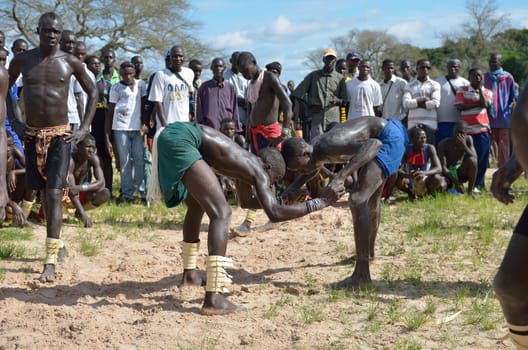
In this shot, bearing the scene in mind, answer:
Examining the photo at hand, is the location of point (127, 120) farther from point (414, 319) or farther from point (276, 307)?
point (414, 319)

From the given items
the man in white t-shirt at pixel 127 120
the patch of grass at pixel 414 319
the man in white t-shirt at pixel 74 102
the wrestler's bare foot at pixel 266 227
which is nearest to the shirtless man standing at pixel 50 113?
the wrestler's bare foot at pixel 266 227

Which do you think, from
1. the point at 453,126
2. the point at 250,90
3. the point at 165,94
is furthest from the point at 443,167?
the point at 165,94

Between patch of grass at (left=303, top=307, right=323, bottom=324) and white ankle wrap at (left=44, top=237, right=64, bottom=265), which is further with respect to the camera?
white ankle wrap at (left=44, top=237, right=64, bottom=265)

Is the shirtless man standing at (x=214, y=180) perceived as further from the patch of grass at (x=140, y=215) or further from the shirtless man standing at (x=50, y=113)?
the patch of grass at (x=140, y=215)

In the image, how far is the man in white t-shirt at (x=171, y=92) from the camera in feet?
29.4

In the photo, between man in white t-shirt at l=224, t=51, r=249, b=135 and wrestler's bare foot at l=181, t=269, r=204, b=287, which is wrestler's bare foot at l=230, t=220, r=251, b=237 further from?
man in white t-shirt at l=224, t=51, r=249, b=135

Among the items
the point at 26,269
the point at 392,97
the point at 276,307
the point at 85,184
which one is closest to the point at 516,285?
the point at 276,307

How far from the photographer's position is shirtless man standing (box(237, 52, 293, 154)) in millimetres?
8055

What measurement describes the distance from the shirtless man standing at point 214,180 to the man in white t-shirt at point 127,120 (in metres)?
4.61

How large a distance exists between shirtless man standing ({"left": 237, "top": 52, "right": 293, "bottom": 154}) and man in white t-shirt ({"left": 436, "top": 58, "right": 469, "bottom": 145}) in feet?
10.6

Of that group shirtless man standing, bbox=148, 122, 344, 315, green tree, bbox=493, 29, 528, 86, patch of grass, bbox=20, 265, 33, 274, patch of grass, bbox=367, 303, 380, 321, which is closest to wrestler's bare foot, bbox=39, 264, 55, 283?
patch of grass, bbox=20, 265, 33, 274

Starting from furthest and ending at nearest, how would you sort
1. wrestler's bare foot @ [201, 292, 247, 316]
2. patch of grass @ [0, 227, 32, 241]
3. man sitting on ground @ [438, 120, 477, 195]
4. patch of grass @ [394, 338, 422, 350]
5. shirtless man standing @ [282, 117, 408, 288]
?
man sitting on ground @ [438, 120, 477, 195] → patch of grass @ [0, 227, 32, 241] → shirtless man standing @ [282, 117, 408, 288] → wrestler's bare foot @ [201, 292, 247, 316] → patch of grass @ [394, 338, 422, 350]

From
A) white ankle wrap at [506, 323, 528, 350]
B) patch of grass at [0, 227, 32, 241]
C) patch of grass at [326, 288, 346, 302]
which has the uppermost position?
white ankle wrap at [506, 323, 528, 350]

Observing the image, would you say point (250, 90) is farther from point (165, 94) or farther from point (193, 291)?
point (193, 291)
